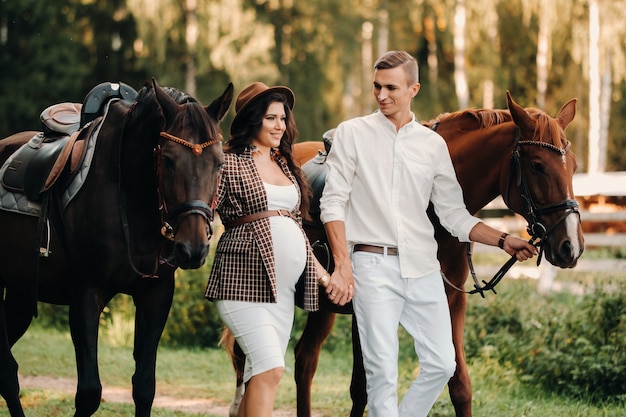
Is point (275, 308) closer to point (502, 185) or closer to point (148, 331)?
point (148, 331)

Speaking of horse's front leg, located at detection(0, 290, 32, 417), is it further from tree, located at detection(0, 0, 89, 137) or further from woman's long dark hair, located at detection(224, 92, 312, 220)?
tree, located at detection(0, 0, 89, 137)

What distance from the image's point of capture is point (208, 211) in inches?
163

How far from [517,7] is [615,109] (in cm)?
678

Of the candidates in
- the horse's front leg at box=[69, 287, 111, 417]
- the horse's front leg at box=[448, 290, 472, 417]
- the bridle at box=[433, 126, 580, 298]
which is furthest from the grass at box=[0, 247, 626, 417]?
the bridle at box=[433, 126, 580, 298]

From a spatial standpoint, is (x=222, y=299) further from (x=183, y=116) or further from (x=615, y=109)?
(x=615, y=109)

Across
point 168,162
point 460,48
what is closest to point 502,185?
point 168,162

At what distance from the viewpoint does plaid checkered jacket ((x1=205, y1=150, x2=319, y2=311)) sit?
432cm

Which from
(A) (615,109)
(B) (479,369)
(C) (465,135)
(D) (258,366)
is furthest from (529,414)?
(A) (615,109)

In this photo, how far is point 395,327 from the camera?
4.47 meters

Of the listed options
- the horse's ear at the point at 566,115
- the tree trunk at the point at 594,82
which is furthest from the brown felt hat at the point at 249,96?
the tree trunk at the point at 594,82

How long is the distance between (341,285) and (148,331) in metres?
1.19

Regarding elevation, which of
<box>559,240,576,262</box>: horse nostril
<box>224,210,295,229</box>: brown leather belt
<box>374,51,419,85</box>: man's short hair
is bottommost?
<box>559,240,576,262</box>: horse nostril

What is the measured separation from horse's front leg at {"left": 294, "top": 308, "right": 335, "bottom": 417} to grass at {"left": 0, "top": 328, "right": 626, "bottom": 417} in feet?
3.34

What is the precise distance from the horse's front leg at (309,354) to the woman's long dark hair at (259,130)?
1.41 m
